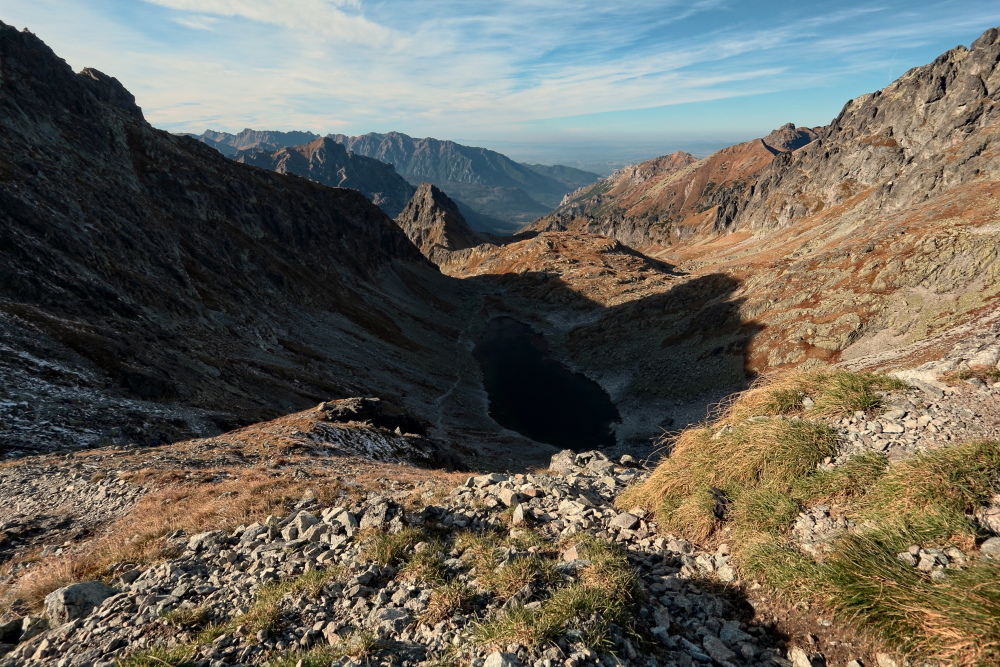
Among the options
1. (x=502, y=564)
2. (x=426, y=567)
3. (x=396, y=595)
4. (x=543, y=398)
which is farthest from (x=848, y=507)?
(x=543, y=398)

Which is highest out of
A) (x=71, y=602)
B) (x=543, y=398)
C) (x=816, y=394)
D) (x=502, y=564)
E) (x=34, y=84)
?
(x=34, y=84)

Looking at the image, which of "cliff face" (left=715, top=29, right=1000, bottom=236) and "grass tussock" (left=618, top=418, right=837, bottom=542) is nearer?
"grass tussock" (left=618, top=418, right=837, bottom=542)

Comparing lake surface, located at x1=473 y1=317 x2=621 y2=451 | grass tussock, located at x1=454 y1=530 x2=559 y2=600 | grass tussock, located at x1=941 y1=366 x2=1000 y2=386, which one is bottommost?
lake surface, located at x1=473 y1=317 x2=621 y2=451

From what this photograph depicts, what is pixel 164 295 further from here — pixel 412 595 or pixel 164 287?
pixel 412 595

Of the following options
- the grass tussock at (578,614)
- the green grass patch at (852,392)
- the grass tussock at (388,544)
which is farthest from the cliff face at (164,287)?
the green grass patch at (852,392)

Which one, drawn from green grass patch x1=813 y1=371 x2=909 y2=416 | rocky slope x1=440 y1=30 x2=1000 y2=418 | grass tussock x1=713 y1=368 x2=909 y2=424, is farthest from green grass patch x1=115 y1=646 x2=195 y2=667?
rocky slope x1=440 y1=30 x2=1000 y2=418

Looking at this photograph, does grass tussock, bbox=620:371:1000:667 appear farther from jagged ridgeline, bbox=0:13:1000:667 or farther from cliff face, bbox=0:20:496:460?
cliff face, bbox=0:20:496:460
